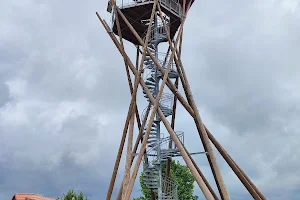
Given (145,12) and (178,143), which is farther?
(145,12)

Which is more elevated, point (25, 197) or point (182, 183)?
point (182, 183)

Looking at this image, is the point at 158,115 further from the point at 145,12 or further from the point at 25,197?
the point at 25,197

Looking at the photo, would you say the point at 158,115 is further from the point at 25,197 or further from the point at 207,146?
the point at 25,197

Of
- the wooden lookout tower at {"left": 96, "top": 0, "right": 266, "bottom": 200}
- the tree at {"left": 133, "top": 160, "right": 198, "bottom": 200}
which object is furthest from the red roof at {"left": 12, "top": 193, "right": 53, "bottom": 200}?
the wooden lookout tower at {"left": 96, "top": 0, "right": 266, "bottom": 200}

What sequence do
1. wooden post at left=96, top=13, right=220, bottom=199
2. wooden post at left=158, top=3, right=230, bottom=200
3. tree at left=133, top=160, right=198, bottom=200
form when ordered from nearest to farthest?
wooden post at left=96, top=13, right=220, bottom=199 → wooden post at left=158, top=3, right=230, bottom=200 → tree at left=133, top=160, right=198, bottom=200

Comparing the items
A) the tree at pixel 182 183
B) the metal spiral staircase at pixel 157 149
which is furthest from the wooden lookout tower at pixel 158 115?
the tree at pixel 182 183

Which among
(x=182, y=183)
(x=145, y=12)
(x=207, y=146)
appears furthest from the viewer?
(x=182, y=183)

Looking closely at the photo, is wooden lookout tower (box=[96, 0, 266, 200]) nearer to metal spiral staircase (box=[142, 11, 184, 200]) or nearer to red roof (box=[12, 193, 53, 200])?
metal spiral staircase (box=[142, 11, 184, 200])

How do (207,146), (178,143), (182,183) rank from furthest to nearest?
1. (182,183)
2. (207,146)
3. (178,143)

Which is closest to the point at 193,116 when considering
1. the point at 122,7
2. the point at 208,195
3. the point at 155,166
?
the point at 155,166

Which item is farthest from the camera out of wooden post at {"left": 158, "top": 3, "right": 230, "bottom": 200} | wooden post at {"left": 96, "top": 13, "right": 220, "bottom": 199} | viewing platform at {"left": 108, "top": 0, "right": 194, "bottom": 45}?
viewing platform at {"left": 108, "top": 0, "right": 194, "bottom": 45}

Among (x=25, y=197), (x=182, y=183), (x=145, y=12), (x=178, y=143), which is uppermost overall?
(x=145, y=12)

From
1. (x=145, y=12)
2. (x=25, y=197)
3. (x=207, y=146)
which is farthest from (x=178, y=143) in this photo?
(x=25, y=197)

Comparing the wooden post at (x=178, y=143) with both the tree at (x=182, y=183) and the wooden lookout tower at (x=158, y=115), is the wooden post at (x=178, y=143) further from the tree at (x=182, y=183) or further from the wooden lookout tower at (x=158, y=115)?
the tree at (x=182, y=183)
